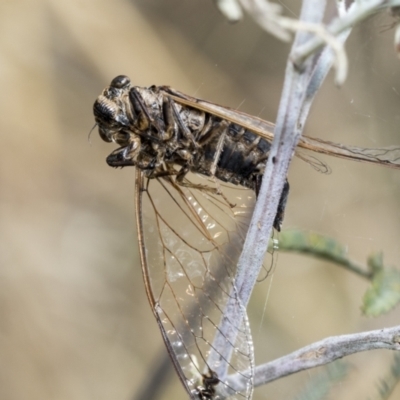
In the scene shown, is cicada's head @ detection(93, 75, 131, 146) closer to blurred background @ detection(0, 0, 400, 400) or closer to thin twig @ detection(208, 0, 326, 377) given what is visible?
thin twig @ detection(208, 0, 326, 377)

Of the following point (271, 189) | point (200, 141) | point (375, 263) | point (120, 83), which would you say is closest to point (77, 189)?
point (120, 83)

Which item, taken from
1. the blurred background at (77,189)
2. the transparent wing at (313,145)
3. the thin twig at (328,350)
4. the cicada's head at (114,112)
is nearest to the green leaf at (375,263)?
the transparent wing at (313,145)

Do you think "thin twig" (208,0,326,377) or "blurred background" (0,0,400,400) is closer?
"thin twig" (208,0,326,377)

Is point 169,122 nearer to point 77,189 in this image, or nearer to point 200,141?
point 200,141

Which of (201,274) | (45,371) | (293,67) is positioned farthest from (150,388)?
(293,67)

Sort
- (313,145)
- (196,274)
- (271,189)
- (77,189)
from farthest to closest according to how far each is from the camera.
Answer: (77,189) < (196,274) < (313,145) < (271,189)

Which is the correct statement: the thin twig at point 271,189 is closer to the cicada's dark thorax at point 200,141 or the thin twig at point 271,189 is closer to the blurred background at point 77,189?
the cicada's dark thorax at point 200,141

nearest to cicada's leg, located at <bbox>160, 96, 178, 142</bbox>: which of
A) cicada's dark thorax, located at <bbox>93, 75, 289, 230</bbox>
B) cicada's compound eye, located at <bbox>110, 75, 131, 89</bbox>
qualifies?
cicada's dark thorax, located at <bbox>93, 75, 289, 230</bbox>

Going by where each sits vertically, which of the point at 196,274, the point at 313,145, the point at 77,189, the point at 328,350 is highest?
the point at 77,189
